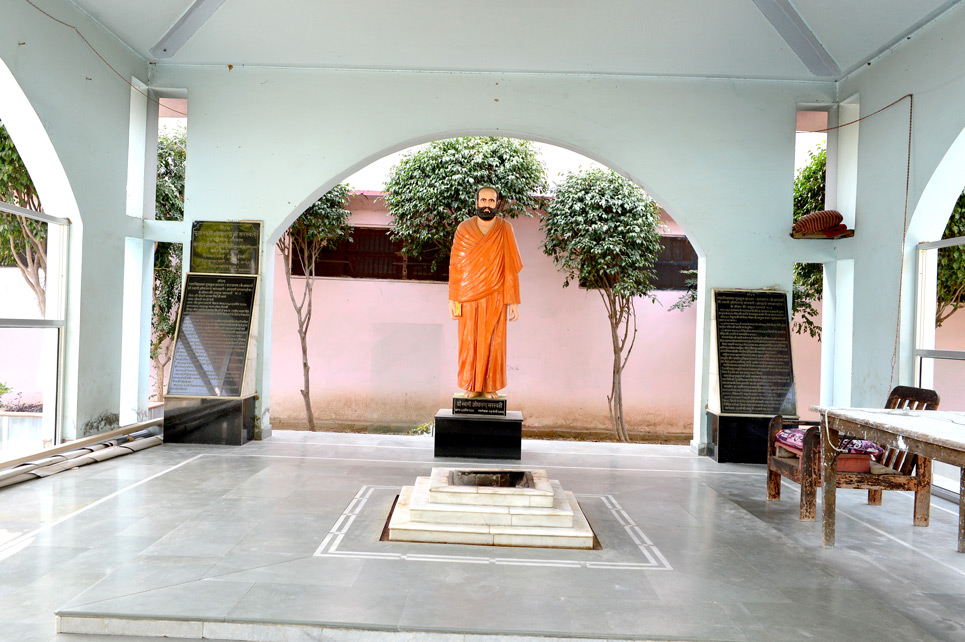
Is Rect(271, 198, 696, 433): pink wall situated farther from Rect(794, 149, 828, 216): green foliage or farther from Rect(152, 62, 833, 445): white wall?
Rect(152, 62, 833, 445): white wall

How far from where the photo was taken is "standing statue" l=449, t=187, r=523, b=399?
652 cm

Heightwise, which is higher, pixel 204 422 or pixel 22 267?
pixel 22 267

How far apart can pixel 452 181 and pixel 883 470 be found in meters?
6.14

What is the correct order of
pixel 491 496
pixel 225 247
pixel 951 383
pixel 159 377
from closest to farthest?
pixel 491 496
pixel 225 247
pixel 951 383
pixel 159 377

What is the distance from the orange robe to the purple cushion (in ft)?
8.36

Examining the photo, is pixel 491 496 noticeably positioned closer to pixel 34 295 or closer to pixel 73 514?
pixel 73 514

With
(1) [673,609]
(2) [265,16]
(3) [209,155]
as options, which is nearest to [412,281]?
(3) [209,155]

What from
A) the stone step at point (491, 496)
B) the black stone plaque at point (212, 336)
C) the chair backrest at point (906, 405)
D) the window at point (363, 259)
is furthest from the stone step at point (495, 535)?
the window at point (363, 259)

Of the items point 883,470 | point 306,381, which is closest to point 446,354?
point 306,381

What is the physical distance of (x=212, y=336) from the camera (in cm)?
690

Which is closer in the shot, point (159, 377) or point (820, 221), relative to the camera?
point (820, 221)

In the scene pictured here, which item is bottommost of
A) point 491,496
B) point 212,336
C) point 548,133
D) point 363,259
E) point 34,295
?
point 491,496

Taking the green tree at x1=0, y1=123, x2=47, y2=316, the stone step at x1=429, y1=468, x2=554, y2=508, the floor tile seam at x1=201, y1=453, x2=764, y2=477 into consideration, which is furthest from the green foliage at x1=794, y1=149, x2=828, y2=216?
the green tree at x1=0, y1=123, x2=47, y2=316

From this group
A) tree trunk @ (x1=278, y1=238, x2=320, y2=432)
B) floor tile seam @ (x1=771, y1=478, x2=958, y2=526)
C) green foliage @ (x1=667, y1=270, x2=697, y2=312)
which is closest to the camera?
floor tile seam @ (x1=771, y1=478, x2=958, y2=526)
